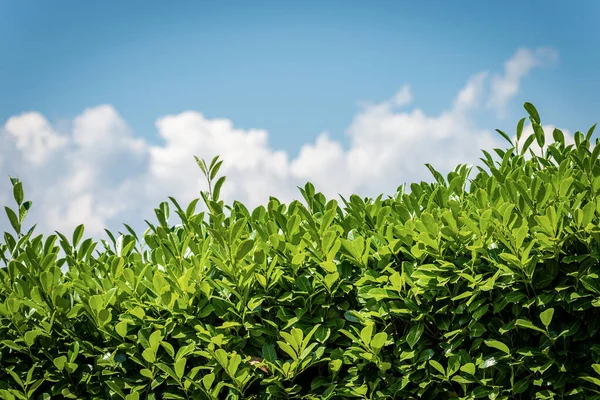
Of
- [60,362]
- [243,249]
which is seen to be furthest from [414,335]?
[60,362]

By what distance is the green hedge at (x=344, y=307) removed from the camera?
12.9 feet

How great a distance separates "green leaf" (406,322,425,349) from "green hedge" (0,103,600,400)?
0.09ft

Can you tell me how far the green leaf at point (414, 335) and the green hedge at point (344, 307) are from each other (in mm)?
27

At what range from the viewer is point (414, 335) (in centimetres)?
398

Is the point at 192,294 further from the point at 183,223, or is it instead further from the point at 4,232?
the point at 4,232

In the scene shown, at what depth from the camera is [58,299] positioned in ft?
14.9

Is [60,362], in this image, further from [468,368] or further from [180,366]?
[468,368]

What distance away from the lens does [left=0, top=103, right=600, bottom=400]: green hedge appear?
3.92 metres

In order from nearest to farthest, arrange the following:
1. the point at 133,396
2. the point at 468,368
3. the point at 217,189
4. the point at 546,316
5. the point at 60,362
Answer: the point at 546,316, the point at 468,368, the point at 133,396, the point at 60,362, the point at 217,189

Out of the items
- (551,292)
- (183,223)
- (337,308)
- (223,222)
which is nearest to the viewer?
(551,292)

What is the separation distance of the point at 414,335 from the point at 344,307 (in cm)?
50

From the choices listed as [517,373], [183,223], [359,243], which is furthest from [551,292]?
[183,223]

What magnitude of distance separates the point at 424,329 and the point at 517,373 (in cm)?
64

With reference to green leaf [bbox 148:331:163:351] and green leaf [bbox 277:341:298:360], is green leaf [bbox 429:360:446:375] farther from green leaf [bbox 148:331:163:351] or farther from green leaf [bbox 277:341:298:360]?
green leaf [bbox 148:331:163:351]
